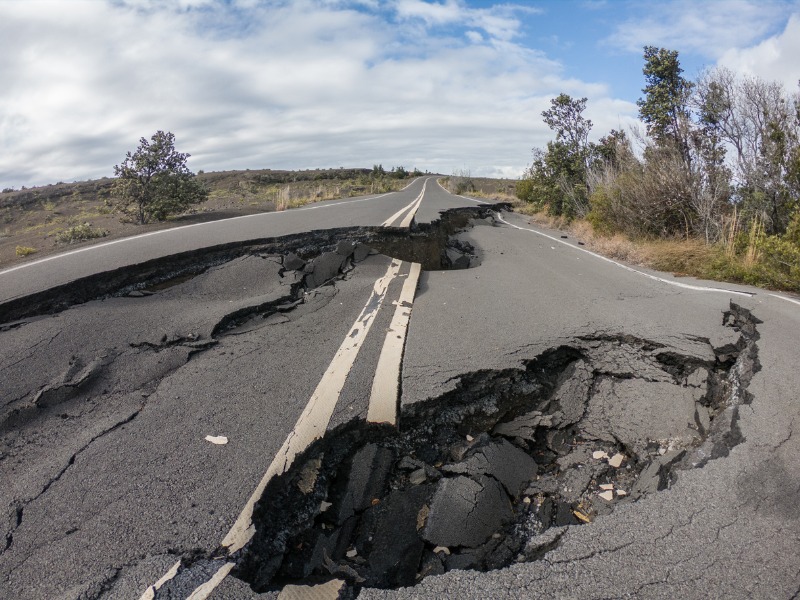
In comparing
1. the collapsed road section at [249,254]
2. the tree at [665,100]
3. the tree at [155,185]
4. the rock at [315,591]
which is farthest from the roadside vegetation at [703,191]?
the tree at [155,185]

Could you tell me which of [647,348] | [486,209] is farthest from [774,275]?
[486,209]

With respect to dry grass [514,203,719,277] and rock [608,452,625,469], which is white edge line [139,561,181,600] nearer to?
rock [608,452,625,469]

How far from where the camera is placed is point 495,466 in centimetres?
314

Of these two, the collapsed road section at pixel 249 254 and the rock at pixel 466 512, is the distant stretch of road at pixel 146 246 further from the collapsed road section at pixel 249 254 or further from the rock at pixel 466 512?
the rock at pixel 466 512

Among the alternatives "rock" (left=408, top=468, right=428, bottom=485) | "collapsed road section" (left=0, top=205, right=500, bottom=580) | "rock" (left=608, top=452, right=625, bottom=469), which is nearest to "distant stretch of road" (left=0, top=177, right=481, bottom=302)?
"collapsed road section" (left=0, top=205, right=500, bottom=580)

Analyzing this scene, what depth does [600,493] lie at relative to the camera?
2959mm

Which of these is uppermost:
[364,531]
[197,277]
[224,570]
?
[197,277]

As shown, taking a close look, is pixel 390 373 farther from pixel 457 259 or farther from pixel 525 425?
pixel 457 259

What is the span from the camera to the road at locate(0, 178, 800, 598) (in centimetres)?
213

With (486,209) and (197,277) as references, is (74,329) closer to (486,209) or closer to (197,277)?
(197,277)

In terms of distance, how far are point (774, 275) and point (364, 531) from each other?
682 cm

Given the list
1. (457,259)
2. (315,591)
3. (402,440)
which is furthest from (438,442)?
(457,259)

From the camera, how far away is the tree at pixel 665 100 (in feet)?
38.5

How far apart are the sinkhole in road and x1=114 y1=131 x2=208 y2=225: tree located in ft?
38.5
